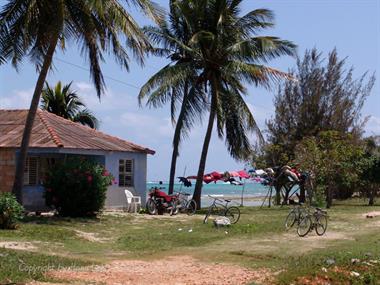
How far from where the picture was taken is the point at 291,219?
21.2 m

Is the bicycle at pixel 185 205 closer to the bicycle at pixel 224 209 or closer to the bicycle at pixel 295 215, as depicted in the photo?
the bicycle at pixel 224 209

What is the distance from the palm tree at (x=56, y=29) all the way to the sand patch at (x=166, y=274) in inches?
371

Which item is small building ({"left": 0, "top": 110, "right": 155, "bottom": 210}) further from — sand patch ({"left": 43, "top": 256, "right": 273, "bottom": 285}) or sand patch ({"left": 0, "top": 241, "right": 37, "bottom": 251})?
sand patch ({"left": 43, "top": 256, "right": 273, "bottom": 285})

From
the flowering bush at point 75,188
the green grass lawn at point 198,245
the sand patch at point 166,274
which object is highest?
the flowering bush at point 75,188

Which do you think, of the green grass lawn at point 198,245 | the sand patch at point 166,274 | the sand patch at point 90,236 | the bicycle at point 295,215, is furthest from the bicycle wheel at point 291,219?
the sand patch at point 166,274

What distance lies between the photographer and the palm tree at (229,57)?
29406 millimetres

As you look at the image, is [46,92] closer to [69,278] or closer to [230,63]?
[230,63]

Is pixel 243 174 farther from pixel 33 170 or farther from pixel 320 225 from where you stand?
pixel 320 225

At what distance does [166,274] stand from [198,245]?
5.00m

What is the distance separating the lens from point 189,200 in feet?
94.1

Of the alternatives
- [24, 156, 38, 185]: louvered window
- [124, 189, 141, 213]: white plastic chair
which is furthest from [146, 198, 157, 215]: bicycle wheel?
[24, 156, 38, 185]: louvered window

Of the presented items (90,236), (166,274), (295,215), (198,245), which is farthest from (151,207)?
(166,274)

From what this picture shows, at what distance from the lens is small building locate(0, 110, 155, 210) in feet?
80.5

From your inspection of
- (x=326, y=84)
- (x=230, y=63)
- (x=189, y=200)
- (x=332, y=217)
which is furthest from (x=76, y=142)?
(x=326, y=84)
